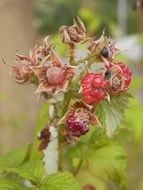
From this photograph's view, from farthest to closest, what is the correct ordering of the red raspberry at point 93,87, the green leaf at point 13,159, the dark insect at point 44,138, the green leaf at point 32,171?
the green leaf at point 13,159 < the dark insect at point 44,138 < the green leaf at point 32,171 < the red raspberry at point 93,87

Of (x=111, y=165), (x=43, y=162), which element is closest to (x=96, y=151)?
(x=111, y=165)

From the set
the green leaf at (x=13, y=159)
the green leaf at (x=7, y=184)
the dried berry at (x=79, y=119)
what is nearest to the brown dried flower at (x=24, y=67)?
the dried berry at (x=79, y=119)

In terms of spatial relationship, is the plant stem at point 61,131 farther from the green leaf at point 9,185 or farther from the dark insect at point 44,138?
the green leaf at point 9,185

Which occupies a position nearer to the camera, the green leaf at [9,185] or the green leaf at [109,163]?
the green leaf at [9,185]

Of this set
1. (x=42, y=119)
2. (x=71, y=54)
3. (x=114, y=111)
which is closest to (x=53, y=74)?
(x=71, y=54)

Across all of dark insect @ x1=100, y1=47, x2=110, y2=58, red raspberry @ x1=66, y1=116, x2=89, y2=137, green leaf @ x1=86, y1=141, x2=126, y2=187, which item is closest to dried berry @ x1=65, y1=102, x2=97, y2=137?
red raspberry @ x1=66, y1=116, x2=89, y2=137

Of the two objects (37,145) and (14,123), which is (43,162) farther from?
(14,123)

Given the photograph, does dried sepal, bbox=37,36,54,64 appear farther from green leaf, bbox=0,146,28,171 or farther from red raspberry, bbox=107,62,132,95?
green leaf, bbox=0,146,28,171
